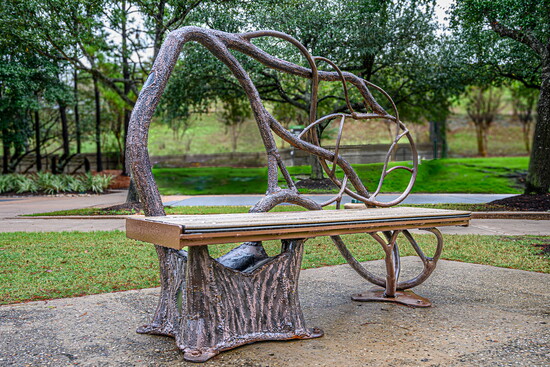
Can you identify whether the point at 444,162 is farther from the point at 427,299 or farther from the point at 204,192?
the point at 427,299

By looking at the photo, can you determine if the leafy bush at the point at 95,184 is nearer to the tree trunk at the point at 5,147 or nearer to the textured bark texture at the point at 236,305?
the tree trunk at the point at 5,147

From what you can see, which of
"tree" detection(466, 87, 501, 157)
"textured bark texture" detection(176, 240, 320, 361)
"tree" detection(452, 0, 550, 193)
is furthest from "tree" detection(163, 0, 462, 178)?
"tree" detection(466, 87, 501, 157)

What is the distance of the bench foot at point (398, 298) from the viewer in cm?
390

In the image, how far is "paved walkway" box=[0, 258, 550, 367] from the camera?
8.93 feet

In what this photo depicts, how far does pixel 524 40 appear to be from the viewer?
38.5ft

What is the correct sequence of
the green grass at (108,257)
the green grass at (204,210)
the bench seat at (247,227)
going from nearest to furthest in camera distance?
the bench seat at (247,227) → the green grass at (108,257) → the green grass at (204,210)

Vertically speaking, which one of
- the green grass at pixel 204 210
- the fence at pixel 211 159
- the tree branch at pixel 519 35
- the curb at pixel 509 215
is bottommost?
the curb at pixel 509 215

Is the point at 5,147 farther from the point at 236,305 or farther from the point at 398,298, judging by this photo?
the point at 236,305

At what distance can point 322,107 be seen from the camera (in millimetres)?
21078

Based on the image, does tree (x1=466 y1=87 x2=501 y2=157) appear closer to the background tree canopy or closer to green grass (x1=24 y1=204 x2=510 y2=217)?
the background tree canopy

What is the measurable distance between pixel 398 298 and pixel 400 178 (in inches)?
575

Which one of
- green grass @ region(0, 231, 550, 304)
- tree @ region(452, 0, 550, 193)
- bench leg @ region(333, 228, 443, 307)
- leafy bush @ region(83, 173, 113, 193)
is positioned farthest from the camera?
leafy bush @ region(83, 173, 113, 193)

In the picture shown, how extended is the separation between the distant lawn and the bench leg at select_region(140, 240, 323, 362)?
14.0 metres

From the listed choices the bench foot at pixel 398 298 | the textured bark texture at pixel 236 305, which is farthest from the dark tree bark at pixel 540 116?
the textured bark texture at pixel 236 305
